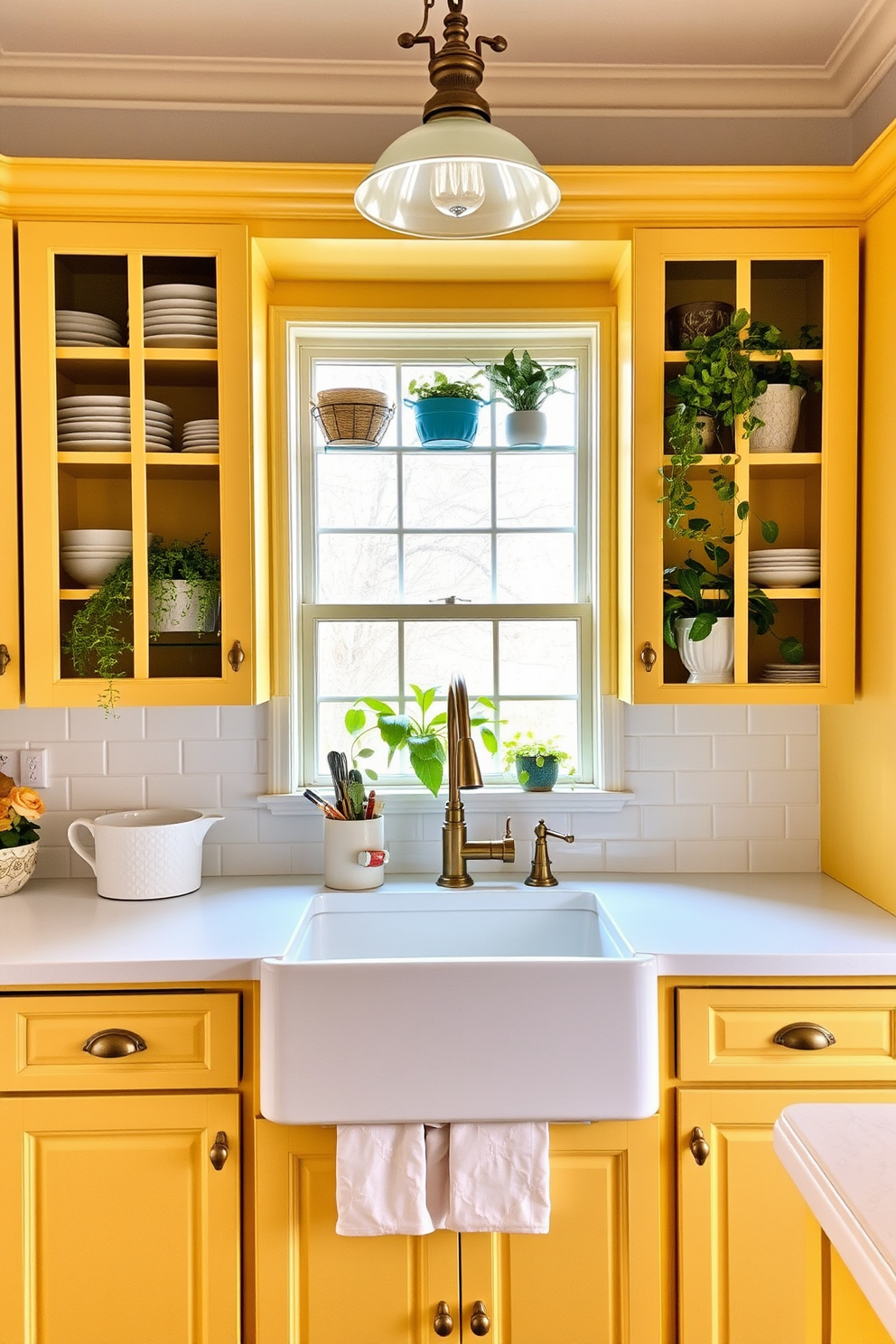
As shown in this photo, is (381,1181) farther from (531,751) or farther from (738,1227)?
(531,751)

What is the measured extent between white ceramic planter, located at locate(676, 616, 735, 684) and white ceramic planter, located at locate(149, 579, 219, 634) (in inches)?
41.0

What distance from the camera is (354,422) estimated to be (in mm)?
2254

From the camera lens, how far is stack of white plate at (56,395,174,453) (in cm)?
197

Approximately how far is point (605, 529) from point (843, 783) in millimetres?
816

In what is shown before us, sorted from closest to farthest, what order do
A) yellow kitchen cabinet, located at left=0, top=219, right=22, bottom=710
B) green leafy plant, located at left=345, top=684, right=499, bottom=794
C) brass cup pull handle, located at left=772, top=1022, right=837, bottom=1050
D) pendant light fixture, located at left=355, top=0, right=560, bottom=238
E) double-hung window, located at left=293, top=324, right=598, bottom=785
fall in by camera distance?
pendant light fixture, located at left=355, top=0, right=560, bottom=238 → brass cup pull handle, located at left=772, top=1022, right=837, bottom=1050 → yellow kitchen cabinet, located at left=0, top=219, right=22, bottom=710 → green leafy plant, located at left=345, top=684, right=499, bottom=794 → double-hung window, located at left=293, top=324, right=598, bottom=785

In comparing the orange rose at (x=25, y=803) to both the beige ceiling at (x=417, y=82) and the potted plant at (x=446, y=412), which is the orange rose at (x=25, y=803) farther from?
the beige ceiling at (x=417, y=82)

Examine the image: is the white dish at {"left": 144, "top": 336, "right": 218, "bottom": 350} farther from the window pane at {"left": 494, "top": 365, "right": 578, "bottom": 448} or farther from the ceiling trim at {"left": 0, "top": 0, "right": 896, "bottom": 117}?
the window pane at {"left": 494, "top": 365, "right": 578, "bottom": 448}

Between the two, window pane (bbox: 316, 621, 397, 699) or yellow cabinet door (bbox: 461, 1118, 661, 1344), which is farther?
window pane (bbox: 316, 621, 397, 699)

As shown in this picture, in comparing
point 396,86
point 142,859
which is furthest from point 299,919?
point 396,86

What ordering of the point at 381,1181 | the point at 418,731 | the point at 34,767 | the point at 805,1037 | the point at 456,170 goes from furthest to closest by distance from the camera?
the point at 418,731 → the point at 34,767 → the point at 805,1037 → the point at 381,1181 → the point at 456,170

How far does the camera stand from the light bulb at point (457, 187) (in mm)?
1466

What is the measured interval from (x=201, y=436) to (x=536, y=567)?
2.94ft

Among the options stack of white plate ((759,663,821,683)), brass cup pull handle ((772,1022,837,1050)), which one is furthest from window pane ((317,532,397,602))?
brass cup pull handle ((772,1022,837,1050))

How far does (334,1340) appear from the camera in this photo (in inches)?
64.4
